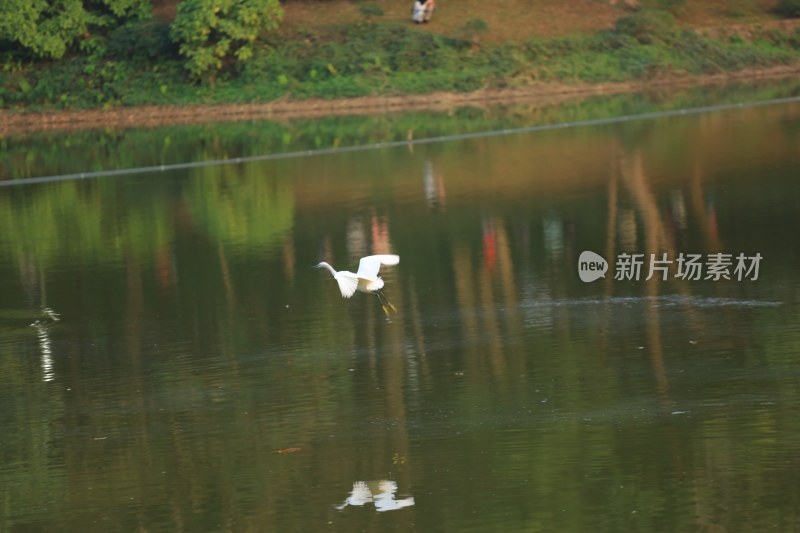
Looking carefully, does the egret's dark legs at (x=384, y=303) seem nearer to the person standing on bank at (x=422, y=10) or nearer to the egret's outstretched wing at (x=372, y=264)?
the egret's outstretched wing at (x=372, y=264)

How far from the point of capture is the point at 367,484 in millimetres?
10008

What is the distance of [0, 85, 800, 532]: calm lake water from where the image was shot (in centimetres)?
973

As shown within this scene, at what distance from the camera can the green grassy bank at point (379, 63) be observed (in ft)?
145

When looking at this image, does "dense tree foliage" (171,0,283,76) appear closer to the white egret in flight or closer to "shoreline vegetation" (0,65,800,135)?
"shoreline vegetation" (0,65,800,135)

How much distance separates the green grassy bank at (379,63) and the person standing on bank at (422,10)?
454 mm

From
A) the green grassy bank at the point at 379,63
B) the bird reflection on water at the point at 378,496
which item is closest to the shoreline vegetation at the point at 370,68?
the green grassy bank at the point at 379,63

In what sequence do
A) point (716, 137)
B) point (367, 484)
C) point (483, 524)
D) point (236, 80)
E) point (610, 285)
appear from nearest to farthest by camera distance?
point (483, 524)
point (367, 484)
point (610, 285)
point (716, 137)
point (236, 80)

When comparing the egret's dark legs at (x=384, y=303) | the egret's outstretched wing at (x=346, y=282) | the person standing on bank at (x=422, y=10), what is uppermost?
the egret's outstretched wing at (x=346, y=282)

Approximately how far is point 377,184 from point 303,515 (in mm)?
17090

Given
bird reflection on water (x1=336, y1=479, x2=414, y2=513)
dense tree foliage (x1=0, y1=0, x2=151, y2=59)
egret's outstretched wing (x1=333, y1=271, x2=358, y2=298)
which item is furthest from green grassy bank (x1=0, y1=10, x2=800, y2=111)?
bird reflection on water (x1=336, y1=479, x2=414, y2=513)

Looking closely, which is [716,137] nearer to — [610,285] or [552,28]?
[610,285]

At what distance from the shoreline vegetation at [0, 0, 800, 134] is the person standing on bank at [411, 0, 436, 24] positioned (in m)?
0.43

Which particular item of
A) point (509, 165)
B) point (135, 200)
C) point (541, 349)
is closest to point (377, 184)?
point (509, 165)

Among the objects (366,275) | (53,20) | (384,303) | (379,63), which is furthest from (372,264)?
(53,20)
